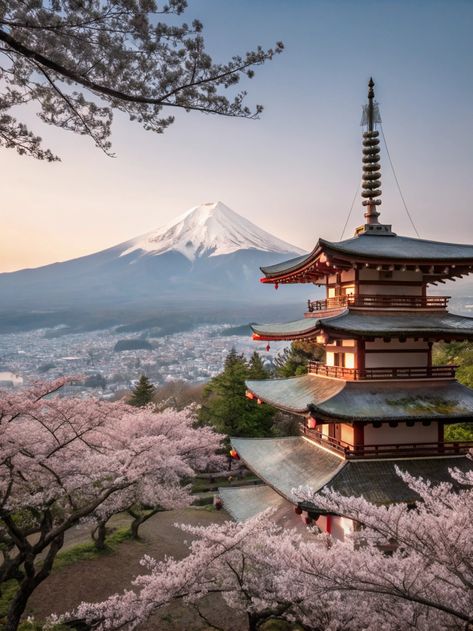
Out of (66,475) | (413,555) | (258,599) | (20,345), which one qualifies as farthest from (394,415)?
(20,345)

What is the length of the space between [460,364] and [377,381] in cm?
1510

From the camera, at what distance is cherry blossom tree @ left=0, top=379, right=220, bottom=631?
10.3m

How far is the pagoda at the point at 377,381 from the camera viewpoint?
10195 mm

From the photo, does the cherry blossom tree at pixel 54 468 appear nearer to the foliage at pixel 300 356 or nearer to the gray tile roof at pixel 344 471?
the gray tile roof at pixel 344 471

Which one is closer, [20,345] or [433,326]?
[433,326]

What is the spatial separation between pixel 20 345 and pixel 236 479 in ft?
334

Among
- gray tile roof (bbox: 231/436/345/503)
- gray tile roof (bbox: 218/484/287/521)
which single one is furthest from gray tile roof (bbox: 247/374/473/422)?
gray tile roof (bbox: 218/484/287/521)

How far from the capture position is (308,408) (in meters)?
9.98

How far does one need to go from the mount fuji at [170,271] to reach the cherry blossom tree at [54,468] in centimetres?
13643

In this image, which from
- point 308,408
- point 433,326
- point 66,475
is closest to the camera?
point 308,408

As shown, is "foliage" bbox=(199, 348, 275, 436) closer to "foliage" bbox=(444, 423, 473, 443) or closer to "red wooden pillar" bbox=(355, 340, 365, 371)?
"foliage" bbox=(444, 423, 473, 443)

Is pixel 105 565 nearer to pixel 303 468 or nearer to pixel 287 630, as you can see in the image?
pixel 287 630

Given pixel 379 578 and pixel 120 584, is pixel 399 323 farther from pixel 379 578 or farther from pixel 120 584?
pixel 120 584

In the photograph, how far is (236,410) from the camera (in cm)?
2847
